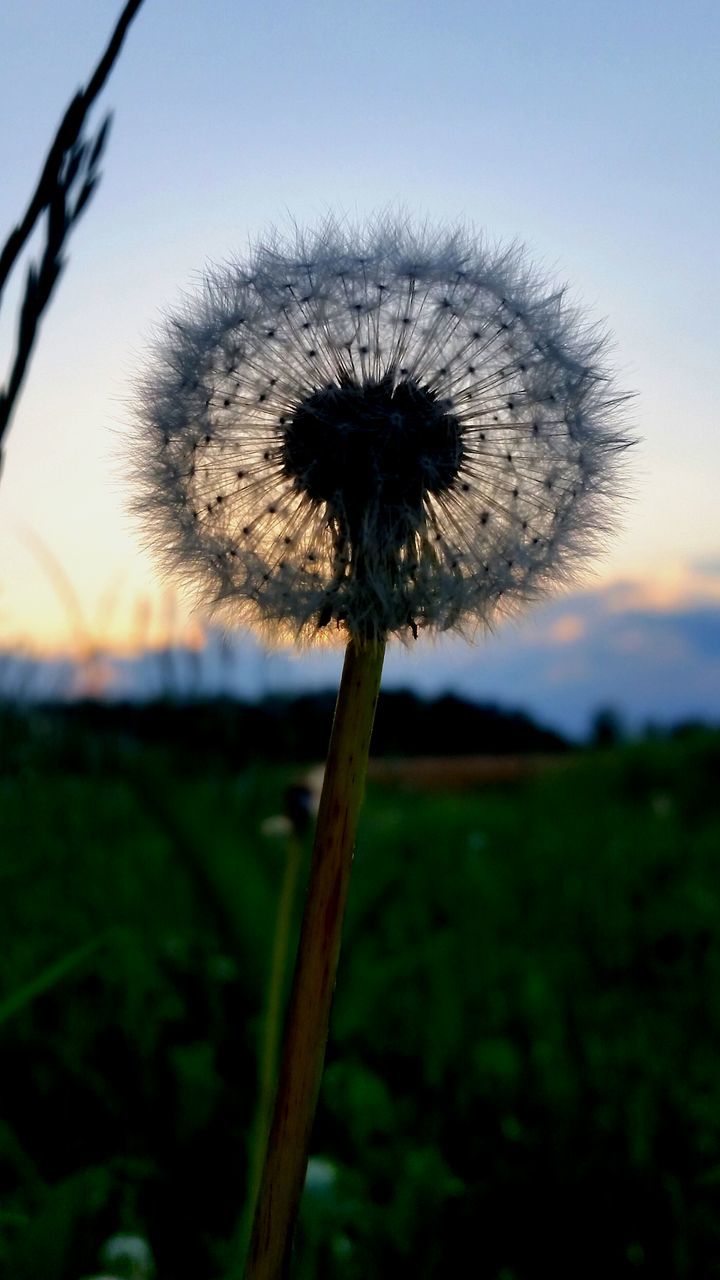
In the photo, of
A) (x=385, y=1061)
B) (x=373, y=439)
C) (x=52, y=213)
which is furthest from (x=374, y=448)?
(x=385, y=1061)

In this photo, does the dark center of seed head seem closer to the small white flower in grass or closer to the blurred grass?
the small white flower in grass

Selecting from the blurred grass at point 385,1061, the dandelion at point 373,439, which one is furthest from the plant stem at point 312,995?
the blurred grass at point 385,1061

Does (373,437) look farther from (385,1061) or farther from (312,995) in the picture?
(385,1061)

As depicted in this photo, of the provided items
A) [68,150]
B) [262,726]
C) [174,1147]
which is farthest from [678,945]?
[262,726]

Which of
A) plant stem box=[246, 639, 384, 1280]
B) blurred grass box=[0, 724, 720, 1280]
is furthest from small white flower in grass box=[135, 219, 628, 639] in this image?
blurred grass box=[0, 724, 720, 1280]

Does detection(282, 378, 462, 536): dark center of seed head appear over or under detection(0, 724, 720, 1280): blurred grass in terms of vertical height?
over

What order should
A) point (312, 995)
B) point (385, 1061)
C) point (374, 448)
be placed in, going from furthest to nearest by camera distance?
point (385, 1061)
point (374, 448)
point (312, 995)

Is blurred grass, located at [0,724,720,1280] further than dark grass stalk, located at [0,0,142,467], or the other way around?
blurred grass, located at [0,724,720,1280]
